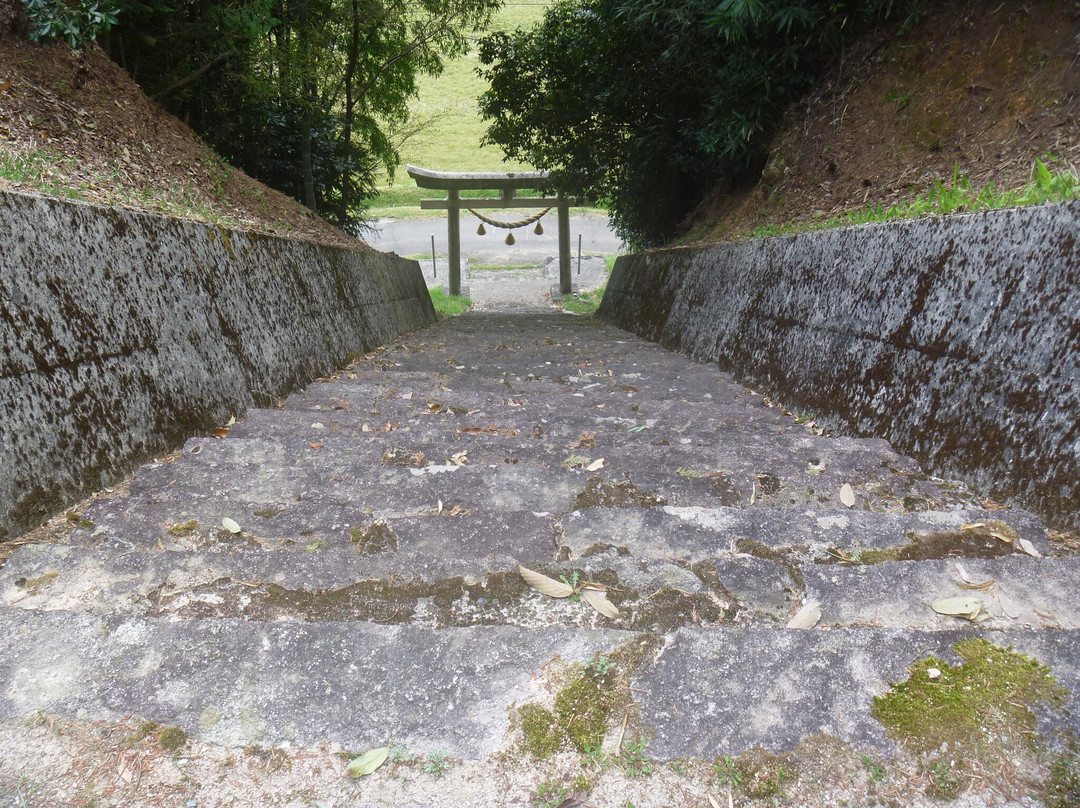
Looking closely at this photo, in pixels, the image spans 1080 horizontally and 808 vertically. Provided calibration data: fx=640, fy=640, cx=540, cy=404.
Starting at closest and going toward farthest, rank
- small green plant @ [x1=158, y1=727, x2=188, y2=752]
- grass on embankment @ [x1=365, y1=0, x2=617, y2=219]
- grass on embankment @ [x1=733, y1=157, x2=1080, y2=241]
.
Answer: small green plant @ [x1=158, y1=727, x2=188, y2=752] < grass on embankment @ [x1=733, y1=157, x2=1080, y2=241] < grass on embankment @ [x1=365, y1=0, x2=617, y2=219]

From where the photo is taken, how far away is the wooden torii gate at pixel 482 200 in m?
17.8

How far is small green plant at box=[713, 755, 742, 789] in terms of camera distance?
1.00 metres

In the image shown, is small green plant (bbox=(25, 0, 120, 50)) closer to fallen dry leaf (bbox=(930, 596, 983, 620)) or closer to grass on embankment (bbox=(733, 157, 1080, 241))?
grass on embankment (bbox=(733, 157, 1080, 241))

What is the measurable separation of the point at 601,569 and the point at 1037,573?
94 centimetres

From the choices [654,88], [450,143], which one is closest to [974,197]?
[654,88]

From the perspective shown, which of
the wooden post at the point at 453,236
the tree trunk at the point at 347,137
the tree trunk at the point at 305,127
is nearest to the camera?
the tree trunk at the point at 305,127

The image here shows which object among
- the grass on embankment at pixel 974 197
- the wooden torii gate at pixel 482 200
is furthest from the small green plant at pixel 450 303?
the grass on embankment at pixel 974 197

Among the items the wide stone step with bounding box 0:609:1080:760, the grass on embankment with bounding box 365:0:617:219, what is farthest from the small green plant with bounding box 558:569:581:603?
the grass on embankment with bounding box 365:0:617:219

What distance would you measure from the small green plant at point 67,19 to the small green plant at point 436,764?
4988 millimetres

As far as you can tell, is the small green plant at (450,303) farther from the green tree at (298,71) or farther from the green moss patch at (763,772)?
the green moss patch at (763,772)

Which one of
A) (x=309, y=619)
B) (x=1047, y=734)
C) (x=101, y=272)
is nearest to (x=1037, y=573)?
(x=1047, y=734)

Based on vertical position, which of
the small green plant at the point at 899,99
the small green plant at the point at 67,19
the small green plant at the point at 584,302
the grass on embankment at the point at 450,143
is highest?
the grass on embankment at the point at 450,143

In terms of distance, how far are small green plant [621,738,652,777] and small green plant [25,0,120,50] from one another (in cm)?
516

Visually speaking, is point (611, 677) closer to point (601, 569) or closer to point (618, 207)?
point (601, 569)
